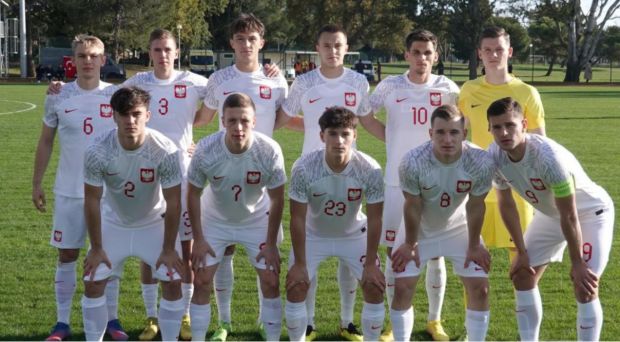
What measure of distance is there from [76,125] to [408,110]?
2.52 meters

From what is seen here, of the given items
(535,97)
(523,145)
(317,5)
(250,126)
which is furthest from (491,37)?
(317,5)

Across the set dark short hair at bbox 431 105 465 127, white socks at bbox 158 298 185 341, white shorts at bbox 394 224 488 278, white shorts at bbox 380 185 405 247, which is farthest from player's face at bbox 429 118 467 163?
white socks at bbox 158 298 185 341

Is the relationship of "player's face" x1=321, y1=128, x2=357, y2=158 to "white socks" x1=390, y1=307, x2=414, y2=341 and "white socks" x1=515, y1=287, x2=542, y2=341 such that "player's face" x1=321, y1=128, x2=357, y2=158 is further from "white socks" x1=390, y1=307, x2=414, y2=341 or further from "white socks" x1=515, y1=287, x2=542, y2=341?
"white socks" x1=515, y1=287, x2=542, y2=341

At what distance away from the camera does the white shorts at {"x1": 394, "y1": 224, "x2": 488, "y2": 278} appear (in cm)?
535

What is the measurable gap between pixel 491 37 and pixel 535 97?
0.56 meters

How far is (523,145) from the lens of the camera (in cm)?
517

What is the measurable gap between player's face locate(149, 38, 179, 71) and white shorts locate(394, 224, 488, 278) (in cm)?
234

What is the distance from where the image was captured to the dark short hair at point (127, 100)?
17.1ft

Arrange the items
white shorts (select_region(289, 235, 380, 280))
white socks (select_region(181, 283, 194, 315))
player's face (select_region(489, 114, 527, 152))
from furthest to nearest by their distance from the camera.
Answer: white socks (select_region(181, 283, 194, 315))
white shorts (select_region(289, 235, 380, 280))
player's face (select_region(489, 114, 527, 152))

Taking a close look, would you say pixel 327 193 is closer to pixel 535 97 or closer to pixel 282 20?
pixel 535 97

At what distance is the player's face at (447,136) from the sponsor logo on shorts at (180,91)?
7.04 feet

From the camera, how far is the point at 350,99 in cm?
642

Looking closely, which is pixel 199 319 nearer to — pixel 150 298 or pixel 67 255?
pixel 150 298

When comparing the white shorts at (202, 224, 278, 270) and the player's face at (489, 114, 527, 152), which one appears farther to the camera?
the white shorts at (202, 224, 278, 270)
